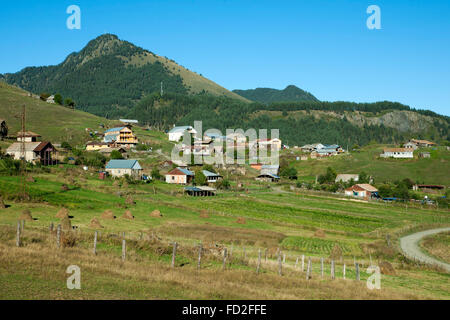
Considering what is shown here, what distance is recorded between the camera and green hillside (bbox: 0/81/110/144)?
112188 mm

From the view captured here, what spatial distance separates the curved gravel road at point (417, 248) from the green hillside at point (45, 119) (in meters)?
89.6

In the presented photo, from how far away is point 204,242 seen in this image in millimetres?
37031

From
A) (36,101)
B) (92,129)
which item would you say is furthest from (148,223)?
(36,101)

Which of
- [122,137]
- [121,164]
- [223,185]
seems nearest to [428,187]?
[223,185]

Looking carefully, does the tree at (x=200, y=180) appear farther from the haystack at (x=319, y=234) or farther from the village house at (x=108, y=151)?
the haystack at (x=319, y=234)

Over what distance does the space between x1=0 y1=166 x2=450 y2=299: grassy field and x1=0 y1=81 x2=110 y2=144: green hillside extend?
4087 centimetres

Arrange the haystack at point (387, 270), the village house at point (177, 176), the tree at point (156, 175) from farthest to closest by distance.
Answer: the tree at point (156, 175) → the village house at point (177, 176) → the haystack at point (387, 270)

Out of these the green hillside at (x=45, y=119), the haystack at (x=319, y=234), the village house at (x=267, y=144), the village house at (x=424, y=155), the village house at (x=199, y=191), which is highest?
the green hillside at (x=45, y=119)

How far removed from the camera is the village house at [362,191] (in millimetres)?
93875

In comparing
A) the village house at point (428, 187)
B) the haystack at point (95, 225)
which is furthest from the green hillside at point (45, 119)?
the village house at point (428, 187)

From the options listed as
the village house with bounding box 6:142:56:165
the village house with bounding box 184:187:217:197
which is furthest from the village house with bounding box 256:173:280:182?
the village house with bounding box 6:142:56:165

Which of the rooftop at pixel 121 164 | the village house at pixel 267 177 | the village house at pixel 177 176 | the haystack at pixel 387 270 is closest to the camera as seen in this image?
the haystack at pixel 387 270

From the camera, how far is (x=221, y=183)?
9012 centimetres
